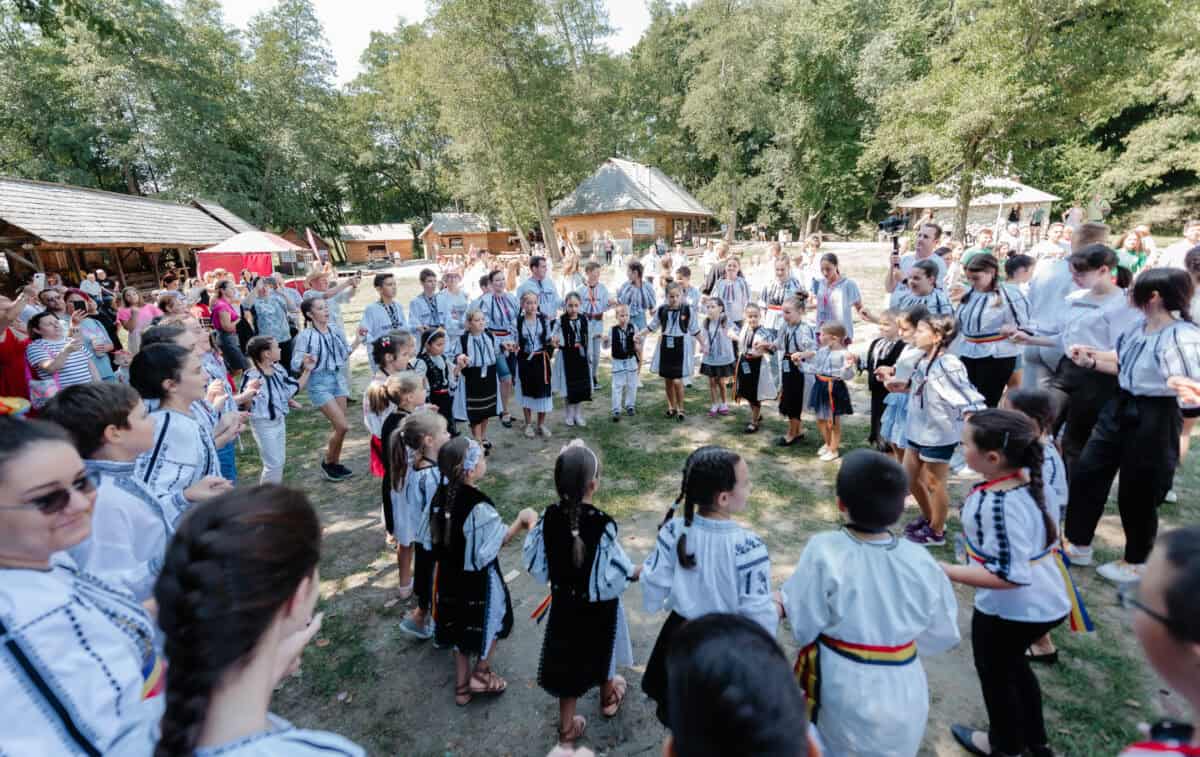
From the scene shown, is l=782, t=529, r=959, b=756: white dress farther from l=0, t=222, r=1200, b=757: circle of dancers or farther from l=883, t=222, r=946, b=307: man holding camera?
l=883, t=222, r=946, b=307: man holding camera

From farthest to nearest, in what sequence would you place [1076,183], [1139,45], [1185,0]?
1. [1076,183]
2. [1185,0]
3. [1139,45]

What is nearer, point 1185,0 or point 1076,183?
point 1185,0

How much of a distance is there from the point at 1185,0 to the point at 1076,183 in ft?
55.1

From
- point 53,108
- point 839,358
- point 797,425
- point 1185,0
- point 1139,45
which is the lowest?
point 797,425

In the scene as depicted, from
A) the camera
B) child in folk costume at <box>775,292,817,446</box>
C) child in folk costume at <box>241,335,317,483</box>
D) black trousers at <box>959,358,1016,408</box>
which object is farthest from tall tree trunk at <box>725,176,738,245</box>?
child in folk costume at <box>241,335,317,483</box>

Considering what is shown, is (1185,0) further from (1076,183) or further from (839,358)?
(839,358)

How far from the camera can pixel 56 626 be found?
1374mm

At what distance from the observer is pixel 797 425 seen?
6.48 metres

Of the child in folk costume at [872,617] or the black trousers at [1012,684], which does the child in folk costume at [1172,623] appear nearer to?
the child in folk costume at [872,617]

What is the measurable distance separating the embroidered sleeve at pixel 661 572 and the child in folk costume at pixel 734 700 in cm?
119

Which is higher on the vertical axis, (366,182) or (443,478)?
(366,182)

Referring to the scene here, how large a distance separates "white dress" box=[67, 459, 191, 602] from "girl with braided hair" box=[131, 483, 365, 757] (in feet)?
4.43

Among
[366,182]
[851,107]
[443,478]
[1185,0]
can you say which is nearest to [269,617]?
[443,478]

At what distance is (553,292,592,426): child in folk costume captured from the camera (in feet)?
23.7
